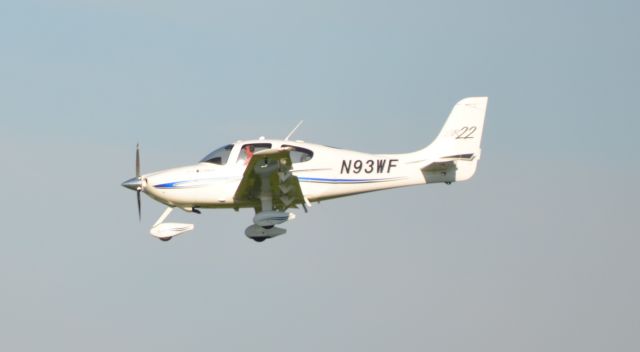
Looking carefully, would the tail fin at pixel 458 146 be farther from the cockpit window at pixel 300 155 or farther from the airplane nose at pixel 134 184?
the airplane nose at pixel 134 184

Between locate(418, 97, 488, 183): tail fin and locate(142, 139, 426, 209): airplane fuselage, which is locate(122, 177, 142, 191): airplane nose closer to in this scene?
locate(142, 139, 426, 209): airplane fuselage

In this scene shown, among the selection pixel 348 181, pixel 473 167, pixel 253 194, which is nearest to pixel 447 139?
pixel 473 167

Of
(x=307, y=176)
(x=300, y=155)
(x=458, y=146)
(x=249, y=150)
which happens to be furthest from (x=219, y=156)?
(x=458, y=146)

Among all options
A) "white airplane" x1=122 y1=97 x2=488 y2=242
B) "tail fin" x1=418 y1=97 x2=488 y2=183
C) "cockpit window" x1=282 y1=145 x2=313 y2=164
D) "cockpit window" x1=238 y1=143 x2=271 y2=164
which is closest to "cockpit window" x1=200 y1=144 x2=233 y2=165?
"white airplane" x1=122 y1=97 x2=488 y2=242

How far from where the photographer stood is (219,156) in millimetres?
21359

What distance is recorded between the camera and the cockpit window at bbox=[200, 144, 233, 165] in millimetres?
21281

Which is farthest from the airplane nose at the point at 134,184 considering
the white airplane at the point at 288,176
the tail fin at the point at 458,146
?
the tail fin at the point at 458,146

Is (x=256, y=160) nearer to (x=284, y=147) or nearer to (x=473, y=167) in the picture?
(x=284, y=147)

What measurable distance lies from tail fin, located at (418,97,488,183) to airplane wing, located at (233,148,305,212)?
2.94m

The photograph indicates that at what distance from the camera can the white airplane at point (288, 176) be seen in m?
20.9

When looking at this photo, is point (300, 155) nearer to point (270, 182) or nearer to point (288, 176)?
point (288, 176)

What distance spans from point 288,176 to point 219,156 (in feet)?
5.64

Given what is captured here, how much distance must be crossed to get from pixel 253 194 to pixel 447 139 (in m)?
4.49

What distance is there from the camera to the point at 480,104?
74.5ft
